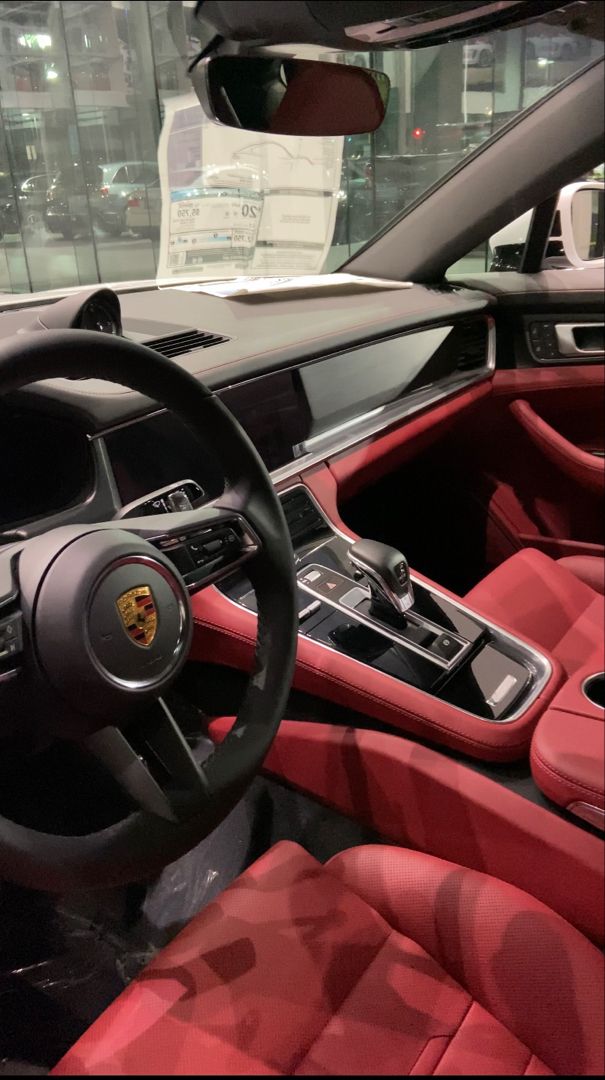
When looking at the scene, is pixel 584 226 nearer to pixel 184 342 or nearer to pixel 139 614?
pixel 184 342

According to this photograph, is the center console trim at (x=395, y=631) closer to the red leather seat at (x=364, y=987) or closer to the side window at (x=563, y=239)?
the red leather seat at (x=364, y=987)

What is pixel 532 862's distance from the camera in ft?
3.87

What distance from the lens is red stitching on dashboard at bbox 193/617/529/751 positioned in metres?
1.30

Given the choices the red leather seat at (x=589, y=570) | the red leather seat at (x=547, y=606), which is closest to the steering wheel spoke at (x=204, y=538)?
the red leather seat at (x=547, y=606)

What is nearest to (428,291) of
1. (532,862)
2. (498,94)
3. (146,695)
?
(498,94)

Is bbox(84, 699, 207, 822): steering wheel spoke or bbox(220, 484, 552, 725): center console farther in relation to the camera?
bbox(220, 484, 552, 725): center console

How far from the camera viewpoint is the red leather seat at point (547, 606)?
1.66 meters

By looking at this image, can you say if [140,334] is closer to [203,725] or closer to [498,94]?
[203,725]

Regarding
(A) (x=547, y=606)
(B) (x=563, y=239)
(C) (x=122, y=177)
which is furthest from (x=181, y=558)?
(B) (x=563, y=239)

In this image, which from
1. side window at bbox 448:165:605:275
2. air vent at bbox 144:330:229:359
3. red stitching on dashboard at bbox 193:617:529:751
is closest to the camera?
red stitching on dashboard at bbox 193:617:529:751

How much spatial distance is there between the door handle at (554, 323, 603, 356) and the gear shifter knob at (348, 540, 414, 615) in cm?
128

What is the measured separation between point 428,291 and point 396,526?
0.67 metres

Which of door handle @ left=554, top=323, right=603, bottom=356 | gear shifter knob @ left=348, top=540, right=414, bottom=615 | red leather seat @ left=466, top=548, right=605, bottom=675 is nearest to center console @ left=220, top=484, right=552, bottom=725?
gear shifter knob @ left=348, top=540, right=414, bottom=615

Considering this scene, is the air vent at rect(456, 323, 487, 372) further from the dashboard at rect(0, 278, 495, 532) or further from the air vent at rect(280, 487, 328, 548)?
the air vent at rect(280, 487, 328, 548)
